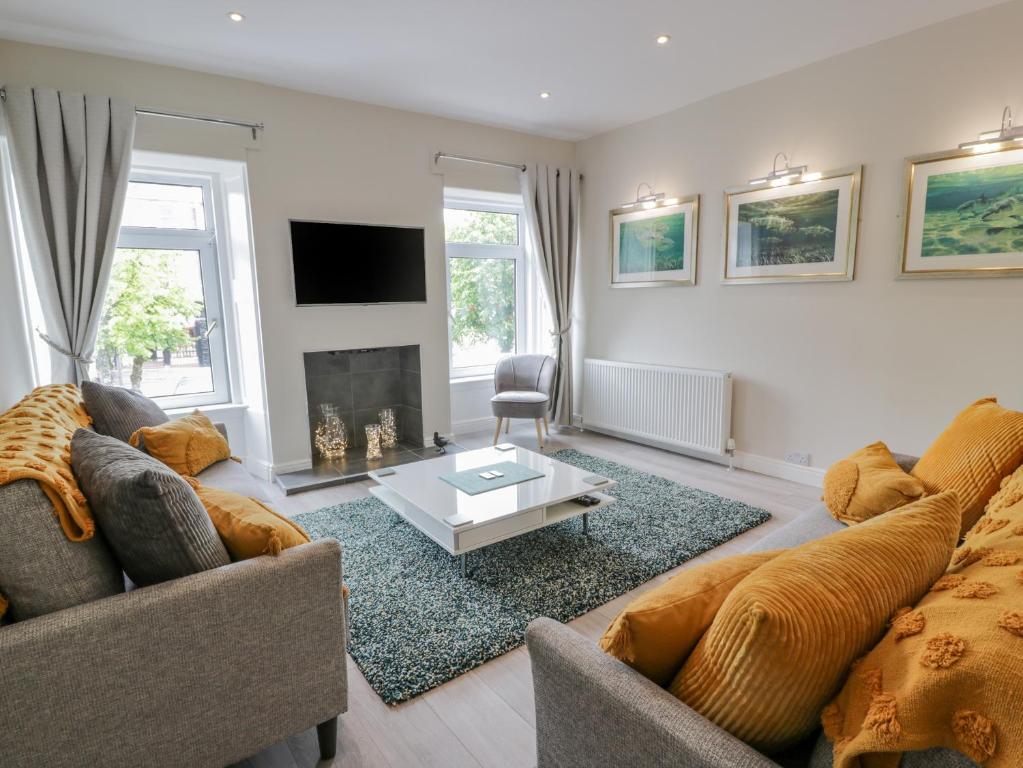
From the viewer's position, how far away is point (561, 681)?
1064mm

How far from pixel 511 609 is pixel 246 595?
1233mm

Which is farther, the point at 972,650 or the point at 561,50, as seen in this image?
the point at 561,50

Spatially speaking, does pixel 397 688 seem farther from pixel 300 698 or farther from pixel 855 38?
pixel 855 38

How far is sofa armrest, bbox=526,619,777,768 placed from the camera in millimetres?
835

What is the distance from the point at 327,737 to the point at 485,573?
1071mm

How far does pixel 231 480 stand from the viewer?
2580mm

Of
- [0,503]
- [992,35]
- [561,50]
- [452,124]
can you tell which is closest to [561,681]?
[0,503]

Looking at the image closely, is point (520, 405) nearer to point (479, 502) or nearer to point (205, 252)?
point (479, 502)

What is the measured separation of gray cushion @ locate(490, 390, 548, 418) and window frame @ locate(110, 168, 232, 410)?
2.08m

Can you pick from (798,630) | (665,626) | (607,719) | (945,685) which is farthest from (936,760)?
(607,719)

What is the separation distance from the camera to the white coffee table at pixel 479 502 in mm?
2441

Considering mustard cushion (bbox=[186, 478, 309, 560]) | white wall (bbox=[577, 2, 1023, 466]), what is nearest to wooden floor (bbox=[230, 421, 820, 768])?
mustard cushion (bbox=[186, 478, 309, 560])

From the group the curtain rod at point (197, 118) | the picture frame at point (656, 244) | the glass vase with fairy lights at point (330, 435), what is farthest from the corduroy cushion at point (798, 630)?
the curtain rod at point (197, 118)

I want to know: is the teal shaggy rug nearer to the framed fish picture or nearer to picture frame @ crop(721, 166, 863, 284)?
picture frame @ crop(721, 166, 863, 284)
